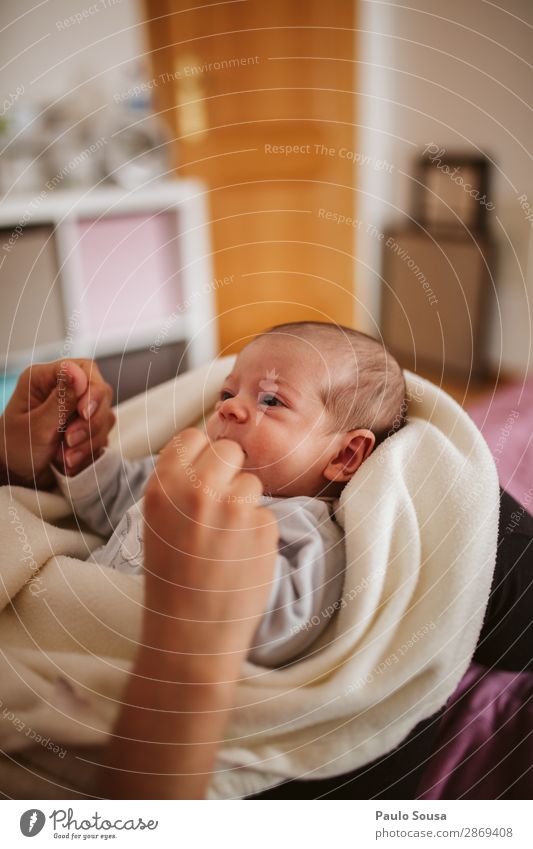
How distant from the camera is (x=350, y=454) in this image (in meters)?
0.46

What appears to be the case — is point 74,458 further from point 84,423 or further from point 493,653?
point 493,653

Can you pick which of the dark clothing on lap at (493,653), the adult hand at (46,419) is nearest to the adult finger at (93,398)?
the adult hand at (46,419)

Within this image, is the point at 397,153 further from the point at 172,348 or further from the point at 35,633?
the point at 35,633

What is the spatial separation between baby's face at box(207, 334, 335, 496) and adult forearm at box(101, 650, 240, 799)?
13cm

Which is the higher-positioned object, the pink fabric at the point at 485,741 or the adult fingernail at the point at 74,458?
the adult fingernail at the point at 74,458

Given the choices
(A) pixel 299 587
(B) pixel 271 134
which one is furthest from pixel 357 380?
(B) pixel 271 134

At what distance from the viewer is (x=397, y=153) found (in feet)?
3.72

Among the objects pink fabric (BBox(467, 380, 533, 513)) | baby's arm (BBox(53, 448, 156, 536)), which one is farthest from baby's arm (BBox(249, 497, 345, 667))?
pink fabric (BBox(467, 380, 533, 513))

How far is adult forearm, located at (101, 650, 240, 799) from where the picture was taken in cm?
36

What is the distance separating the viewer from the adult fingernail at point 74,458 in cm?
50

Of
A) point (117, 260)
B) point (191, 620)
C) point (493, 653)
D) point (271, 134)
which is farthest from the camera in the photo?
point (117, 260)

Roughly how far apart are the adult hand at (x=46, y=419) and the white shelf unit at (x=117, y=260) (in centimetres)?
34

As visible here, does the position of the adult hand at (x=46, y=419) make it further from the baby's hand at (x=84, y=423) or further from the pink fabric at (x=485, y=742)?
the pink fabric at (x=485, y=742)

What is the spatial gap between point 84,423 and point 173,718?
23 centimetres
